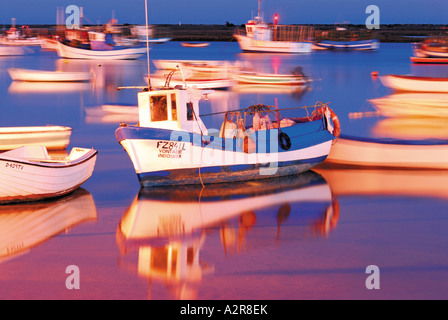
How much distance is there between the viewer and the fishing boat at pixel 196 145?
11508 mm

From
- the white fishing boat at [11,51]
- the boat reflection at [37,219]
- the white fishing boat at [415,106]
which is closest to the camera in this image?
the boat reflection at [37,219]

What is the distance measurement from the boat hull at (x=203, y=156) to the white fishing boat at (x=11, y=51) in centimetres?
6677

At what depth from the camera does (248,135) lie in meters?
12.0

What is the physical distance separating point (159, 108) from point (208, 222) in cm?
295

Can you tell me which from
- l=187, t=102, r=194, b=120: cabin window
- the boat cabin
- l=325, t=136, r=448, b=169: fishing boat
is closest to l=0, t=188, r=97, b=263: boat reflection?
the boat cabin

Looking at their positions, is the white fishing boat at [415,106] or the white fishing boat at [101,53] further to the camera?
the white fishing boat at [101,53]

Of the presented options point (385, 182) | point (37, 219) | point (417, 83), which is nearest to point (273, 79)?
point (417, 83)

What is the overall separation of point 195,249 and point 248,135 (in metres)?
3.71

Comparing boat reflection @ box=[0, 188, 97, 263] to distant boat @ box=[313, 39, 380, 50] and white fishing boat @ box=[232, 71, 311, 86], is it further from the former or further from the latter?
distant boat @ box=[313, 39, 380, 50]

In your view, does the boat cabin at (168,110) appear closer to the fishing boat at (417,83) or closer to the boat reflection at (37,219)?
the boat reflection at (37,219)

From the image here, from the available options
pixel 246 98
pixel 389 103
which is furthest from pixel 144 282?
pixel 246 98

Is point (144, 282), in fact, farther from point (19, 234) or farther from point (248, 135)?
point (248, 135)

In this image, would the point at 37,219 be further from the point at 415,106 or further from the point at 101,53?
the point at 101,53

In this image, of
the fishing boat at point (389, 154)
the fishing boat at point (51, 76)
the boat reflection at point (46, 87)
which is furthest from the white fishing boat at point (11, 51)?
the fishing boat at point (389, 154)
